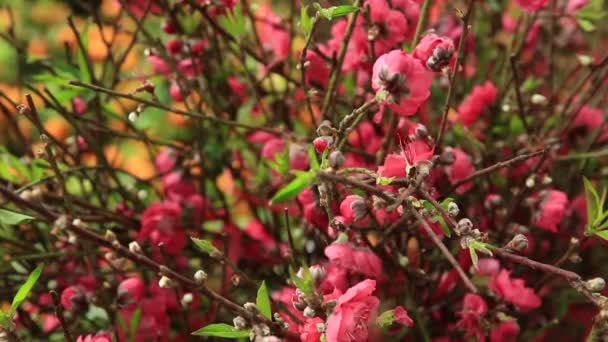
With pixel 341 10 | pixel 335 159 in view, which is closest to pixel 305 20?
pixel 341 10

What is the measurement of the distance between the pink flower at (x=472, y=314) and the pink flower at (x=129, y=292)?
0.94ft

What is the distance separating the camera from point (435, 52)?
509 mm

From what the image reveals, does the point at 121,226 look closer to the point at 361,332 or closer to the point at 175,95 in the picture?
the point at 175,95

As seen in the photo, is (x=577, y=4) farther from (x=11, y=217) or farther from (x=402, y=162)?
(x=11, y=217)

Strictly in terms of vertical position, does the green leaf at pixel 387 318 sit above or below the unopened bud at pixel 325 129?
below

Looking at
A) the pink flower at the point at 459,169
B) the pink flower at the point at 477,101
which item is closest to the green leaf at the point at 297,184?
the pink flower at the point at 459,169

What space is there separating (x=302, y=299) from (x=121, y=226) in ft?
1.07

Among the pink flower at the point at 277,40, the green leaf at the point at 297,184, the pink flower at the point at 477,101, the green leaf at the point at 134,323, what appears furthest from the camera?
the pink flower at the point at 277,40

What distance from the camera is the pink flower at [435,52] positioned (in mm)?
509

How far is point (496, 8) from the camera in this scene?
90 centimetres

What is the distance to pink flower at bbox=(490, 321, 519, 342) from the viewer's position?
0.63 meters

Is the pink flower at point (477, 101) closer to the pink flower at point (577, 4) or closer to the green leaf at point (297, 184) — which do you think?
the pink flower at point (577, 4)

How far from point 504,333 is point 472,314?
43mm

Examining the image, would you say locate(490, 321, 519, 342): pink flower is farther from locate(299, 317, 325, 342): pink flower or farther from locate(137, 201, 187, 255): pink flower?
locate(137, 201, 187, 255): pink flower
